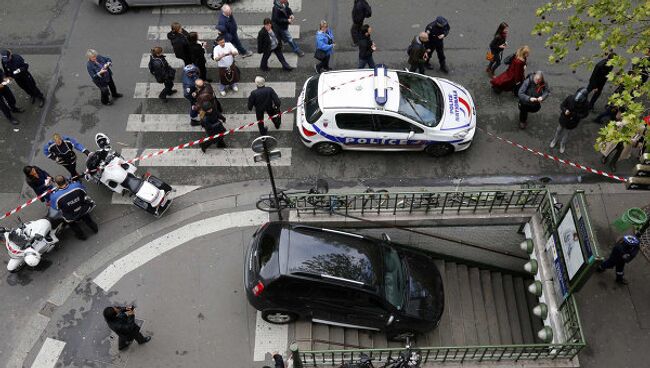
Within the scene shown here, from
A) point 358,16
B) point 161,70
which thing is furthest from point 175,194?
point 358,16

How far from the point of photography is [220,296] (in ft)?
36.0

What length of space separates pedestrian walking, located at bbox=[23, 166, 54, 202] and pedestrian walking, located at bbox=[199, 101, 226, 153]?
3.37 meters

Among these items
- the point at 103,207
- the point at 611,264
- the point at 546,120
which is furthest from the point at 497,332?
the point at 103,207

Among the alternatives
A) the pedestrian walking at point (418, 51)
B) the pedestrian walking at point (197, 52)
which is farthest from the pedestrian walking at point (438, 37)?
the pedestrian walking at point (197, 52)

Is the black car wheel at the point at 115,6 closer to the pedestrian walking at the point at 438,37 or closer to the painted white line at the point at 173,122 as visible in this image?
the painted white line at the point at 173,122

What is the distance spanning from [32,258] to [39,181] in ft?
5.09

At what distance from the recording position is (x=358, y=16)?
14.1 meters

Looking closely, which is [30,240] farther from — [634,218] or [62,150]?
[634,218]

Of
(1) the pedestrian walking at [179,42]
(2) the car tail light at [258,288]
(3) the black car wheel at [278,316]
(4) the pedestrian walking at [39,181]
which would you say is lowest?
(3) the black car wheel at [278,316]

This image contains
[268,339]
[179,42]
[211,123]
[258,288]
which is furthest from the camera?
[179,42]

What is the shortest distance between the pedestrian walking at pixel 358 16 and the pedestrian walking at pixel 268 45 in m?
1.88

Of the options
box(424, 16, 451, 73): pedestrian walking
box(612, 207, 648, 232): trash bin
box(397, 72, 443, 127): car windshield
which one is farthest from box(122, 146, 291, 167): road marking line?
box(612, 207, 648, 232): trash bin

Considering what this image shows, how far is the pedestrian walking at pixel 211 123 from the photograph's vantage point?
39.6ft

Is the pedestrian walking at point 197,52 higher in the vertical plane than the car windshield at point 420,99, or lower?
higher
